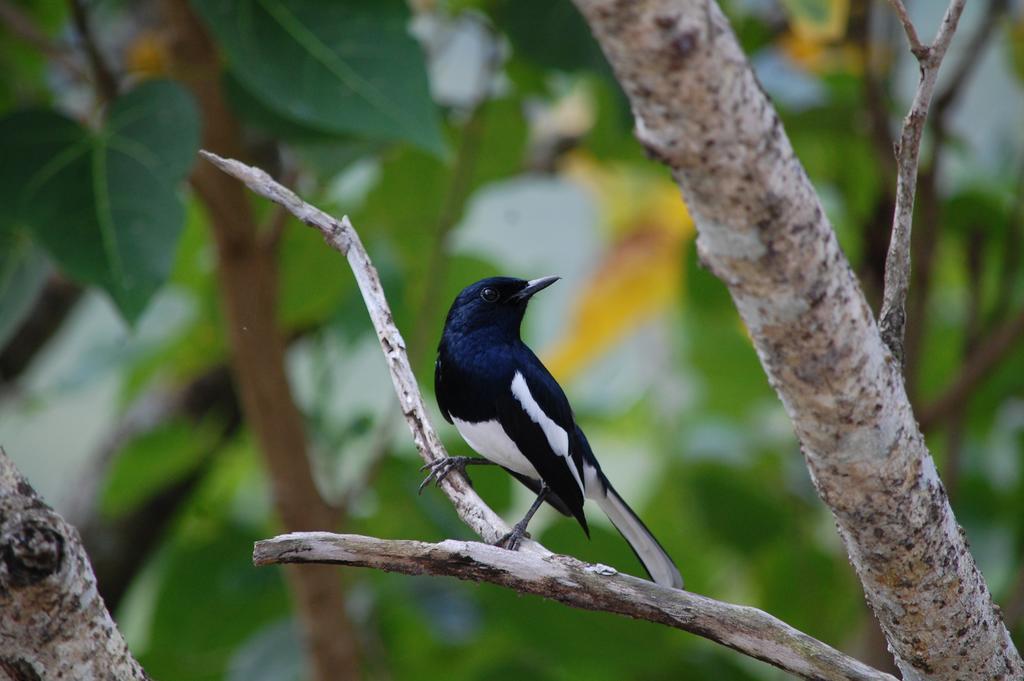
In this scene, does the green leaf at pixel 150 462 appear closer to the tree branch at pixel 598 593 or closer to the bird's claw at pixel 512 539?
the bird's claw at pixel 512 539

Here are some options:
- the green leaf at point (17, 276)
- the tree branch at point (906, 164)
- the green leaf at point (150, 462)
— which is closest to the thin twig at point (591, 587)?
the tree branch at point (906, 164)

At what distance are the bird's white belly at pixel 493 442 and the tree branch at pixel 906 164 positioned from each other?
2.31ft

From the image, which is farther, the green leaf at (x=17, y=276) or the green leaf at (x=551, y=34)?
the green leaf at (x=551, y=34)

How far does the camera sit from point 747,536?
3.29 m

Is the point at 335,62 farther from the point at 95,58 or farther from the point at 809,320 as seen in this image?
the point at 809,320

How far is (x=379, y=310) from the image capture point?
4.71 feet

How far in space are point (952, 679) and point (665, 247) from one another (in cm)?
346

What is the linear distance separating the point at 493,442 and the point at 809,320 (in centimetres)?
88

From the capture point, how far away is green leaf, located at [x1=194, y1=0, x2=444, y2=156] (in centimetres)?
229

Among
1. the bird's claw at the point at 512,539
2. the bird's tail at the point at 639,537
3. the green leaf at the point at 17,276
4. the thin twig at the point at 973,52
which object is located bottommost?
the bird's tail at the point at 639,537

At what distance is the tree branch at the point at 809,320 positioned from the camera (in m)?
0.84

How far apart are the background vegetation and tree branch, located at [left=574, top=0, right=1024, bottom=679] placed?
1357mm

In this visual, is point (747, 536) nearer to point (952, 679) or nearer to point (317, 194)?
point (317, 194)

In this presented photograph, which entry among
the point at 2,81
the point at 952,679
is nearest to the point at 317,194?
the point at 2,81
